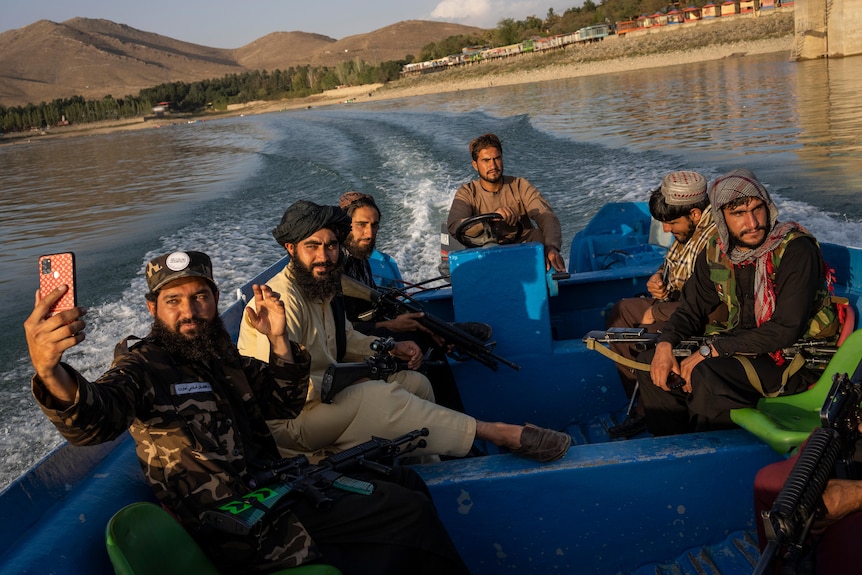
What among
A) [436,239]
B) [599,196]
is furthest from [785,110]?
[436,239]

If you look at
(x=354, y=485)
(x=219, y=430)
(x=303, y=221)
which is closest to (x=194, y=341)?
(x=219, y=430)

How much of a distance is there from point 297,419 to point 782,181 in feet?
29.6

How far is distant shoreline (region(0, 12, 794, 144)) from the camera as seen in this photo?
42.3 meters

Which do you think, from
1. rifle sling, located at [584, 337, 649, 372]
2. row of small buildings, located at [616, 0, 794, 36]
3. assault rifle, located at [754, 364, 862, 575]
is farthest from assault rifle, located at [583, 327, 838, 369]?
row of small buildings, located at [616, 0, 794, 36]

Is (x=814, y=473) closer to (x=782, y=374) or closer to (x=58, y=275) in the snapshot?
(x=782, y=374)

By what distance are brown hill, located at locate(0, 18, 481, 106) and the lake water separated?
115m

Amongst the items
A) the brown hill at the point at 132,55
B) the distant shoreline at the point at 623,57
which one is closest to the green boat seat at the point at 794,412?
the distant shoreline at the point at 623,57

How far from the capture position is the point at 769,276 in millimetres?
2672

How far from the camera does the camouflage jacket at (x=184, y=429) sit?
6.00ft

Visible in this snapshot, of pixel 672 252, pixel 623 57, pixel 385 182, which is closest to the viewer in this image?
pixel 672 252

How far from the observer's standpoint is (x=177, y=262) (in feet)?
7.07

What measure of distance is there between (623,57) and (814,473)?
49.6 metres

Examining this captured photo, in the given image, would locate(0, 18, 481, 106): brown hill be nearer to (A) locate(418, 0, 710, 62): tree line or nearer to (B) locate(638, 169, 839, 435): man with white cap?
(A) locate(418, 0, 710, 62): tree line

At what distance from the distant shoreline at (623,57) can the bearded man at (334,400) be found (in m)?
41.8
